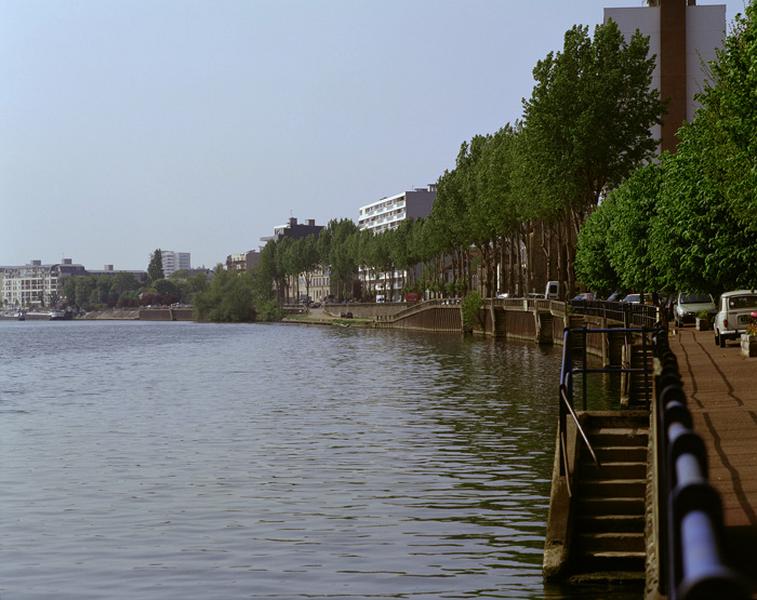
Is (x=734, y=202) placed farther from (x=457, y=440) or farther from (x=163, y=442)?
(x=163, y=442)

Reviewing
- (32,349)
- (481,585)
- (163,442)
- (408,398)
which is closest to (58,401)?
(408,398)

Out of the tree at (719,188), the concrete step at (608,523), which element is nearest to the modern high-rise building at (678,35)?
the tree at (719,188)

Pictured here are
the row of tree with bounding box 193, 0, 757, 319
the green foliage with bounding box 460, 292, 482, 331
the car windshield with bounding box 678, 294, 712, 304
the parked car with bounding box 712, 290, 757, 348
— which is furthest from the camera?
the green foliage with bounding box 460, 292, 482, 331

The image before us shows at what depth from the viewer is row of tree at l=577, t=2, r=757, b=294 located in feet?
127

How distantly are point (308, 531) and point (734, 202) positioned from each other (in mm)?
22663

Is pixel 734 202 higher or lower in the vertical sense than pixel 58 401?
higher

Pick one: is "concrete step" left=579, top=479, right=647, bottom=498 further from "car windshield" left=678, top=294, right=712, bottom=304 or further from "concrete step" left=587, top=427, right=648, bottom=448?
"car windshield" left=678, top=294, right=712, bottom=304

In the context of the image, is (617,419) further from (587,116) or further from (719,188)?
(587,116)

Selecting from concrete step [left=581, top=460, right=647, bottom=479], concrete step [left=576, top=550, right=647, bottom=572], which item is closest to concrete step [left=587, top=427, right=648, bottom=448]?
concrete step [left=581, top=460, right=647, bottom=479]

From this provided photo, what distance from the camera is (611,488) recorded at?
1933cm

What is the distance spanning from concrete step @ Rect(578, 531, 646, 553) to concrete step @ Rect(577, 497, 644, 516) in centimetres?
37

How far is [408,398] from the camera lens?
5831 cm

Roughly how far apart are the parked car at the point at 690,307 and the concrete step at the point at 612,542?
56883 millimetres

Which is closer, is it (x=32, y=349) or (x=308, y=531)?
(x=308, y=531)
